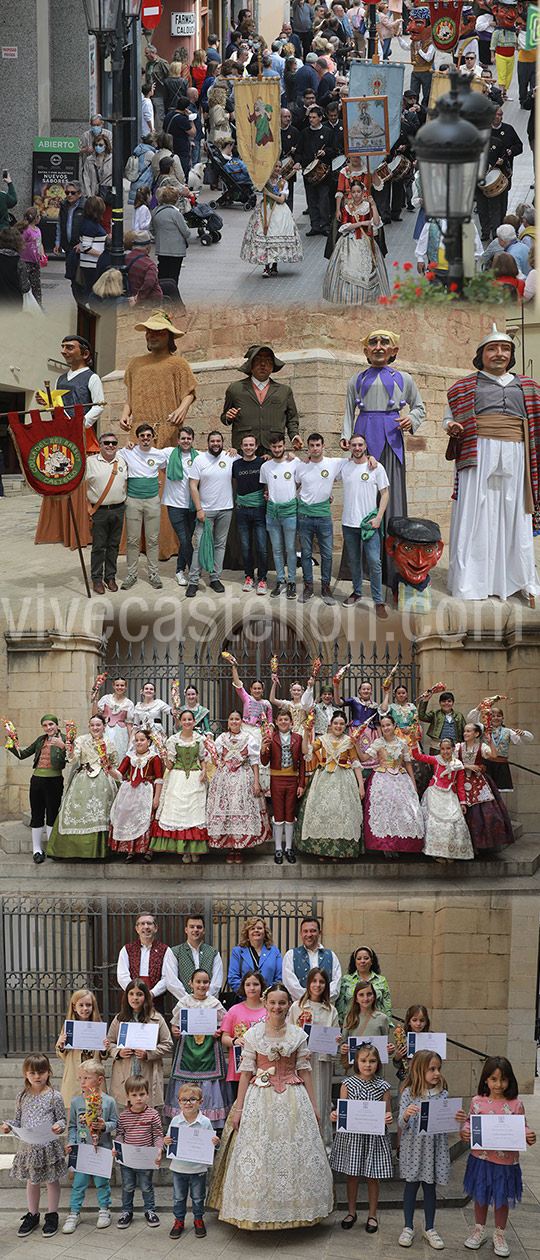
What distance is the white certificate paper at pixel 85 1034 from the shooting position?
9508 mm

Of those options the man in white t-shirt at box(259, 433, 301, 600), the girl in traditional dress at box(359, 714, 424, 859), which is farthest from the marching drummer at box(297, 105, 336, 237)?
the girl in traditional dress at box(359, 714, 424, 859)

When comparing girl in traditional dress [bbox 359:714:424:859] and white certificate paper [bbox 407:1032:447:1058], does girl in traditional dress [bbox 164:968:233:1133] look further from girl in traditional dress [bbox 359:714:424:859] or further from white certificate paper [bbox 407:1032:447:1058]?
girl in traditional dress [bbox 359:714:424:859]

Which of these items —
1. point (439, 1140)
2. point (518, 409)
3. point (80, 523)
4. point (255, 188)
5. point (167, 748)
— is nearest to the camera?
point (439, 1140)

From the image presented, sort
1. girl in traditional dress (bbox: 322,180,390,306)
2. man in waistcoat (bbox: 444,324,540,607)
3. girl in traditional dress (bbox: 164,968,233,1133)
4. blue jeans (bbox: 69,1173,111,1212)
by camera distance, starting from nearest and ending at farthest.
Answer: blue jeans (bbox: 69,1173,111,1212) → girl in traditional dress (bbox: 164,968,233,1133) → man in waistcoat (bbox: 444,324,540,607) → girl in traditional dress (bbox: 322,180,390,306)

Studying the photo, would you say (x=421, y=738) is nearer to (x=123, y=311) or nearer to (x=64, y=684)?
(x=64, y=684)

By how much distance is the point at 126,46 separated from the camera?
48.4 feet

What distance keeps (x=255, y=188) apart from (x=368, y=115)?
181 cm

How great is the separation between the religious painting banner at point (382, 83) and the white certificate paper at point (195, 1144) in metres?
7.75

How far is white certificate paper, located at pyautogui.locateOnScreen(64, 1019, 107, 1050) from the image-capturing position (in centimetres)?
951

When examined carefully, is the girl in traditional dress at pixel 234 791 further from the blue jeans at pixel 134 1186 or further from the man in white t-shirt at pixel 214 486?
the blue jeans at pixel 134 1186

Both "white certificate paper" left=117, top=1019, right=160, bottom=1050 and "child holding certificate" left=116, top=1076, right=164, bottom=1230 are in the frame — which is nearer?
"child holding certificate" left=116, top=1076, right=164, bottom=1230

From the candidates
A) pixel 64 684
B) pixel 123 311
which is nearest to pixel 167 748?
pixel 64 684

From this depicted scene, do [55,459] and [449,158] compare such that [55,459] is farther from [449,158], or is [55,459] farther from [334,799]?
[449,158]

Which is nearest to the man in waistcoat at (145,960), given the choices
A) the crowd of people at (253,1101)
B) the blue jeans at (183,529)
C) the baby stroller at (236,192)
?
the crowd of people at (253,1101)
